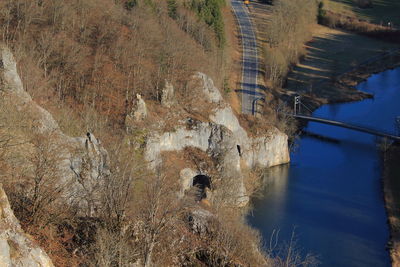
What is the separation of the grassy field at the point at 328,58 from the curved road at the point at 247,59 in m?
5.52

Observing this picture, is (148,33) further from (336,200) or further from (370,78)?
(370,78)

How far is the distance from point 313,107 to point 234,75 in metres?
11.1

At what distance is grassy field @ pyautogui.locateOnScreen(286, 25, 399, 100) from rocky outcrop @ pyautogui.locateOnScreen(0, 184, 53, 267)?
58910 mm

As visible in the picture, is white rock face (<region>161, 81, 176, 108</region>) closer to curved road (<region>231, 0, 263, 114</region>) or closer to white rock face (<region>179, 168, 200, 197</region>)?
white rock face (<region>179, 168, 200, 197</region>)

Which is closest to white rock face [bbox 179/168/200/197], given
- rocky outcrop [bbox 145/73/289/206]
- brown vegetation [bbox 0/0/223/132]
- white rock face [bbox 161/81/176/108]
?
rocky outcrop [bbox 145/73/289/206]

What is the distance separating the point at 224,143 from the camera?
4566 cm

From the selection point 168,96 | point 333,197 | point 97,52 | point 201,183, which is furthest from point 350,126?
point 97,52

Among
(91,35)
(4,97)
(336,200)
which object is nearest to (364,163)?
(336,200)

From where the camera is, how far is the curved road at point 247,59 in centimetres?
6431

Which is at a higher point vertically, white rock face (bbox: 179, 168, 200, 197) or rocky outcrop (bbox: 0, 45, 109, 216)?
rocky outcrop (bbox: 0, 45, 109, 216)

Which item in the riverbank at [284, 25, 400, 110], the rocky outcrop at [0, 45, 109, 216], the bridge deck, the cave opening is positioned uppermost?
the rocky outcrop at [0, 45, 109, 216]

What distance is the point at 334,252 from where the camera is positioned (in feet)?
119

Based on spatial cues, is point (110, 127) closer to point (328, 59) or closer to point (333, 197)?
point (333, 197)

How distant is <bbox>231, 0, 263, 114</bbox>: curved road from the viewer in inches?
2532
